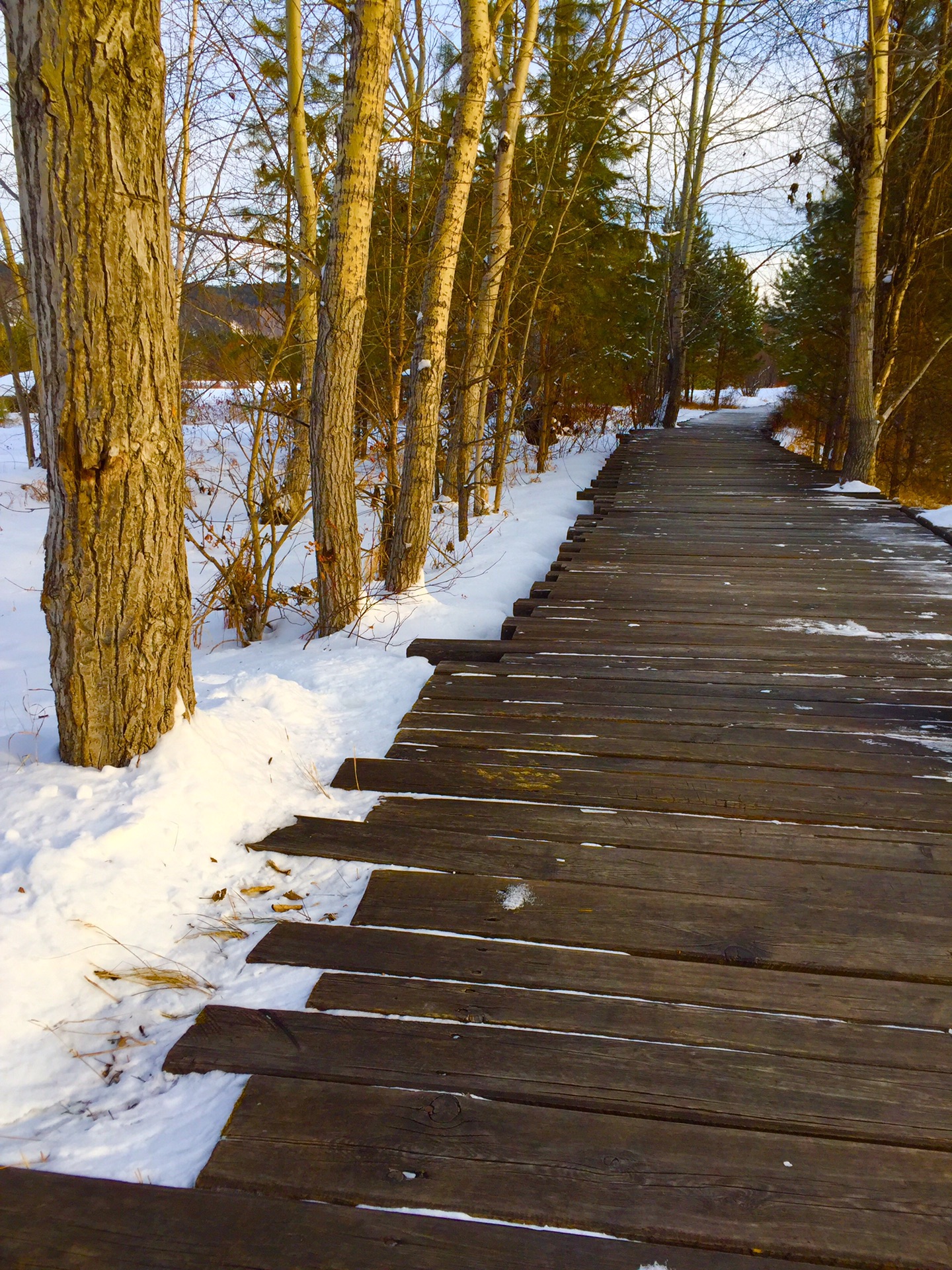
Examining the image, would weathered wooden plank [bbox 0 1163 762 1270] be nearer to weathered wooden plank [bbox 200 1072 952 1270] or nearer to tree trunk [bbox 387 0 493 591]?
weathered wooden plank [bbox 200 1072 952 1270]

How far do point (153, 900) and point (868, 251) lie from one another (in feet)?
37.1

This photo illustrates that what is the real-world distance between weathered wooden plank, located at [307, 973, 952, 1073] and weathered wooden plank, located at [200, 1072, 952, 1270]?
9.0 inches

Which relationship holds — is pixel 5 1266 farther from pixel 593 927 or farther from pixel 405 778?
pixel 405 778

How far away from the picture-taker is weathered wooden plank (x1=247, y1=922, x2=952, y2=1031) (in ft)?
6.06

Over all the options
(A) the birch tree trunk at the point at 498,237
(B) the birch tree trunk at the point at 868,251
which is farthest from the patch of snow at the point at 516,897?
(B) the birch tree trunk at the point at 868,251

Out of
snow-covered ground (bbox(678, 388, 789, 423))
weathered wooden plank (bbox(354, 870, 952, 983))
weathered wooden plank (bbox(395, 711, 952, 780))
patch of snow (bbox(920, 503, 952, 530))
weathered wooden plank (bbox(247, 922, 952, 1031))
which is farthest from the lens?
snow-covered ground (bbox(678, 388, 789, 423))

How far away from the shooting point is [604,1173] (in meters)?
1.43

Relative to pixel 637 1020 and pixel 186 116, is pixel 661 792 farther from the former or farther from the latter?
pixel 186 116

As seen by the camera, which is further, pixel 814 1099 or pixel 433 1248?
pixel 814 1099

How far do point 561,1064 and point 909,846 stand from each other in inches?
57.8

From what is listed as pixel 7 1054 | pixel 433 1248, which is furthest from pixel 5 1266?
pixel 433 1248

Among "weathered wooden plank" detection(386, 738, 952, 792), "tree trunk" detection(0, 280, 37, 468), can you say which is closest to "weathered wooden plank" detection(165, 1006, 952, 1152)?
"weathered wooden plank" detection(386, 738, 952, 792)

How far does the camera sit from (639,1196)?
4.54 feet

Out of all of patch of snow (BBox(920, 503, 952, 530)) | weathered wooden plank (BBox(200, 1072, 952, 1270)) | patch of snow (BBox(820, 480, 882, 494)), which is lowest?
weathered wooden plank (BBox(200, 1072, 952, 1270))
